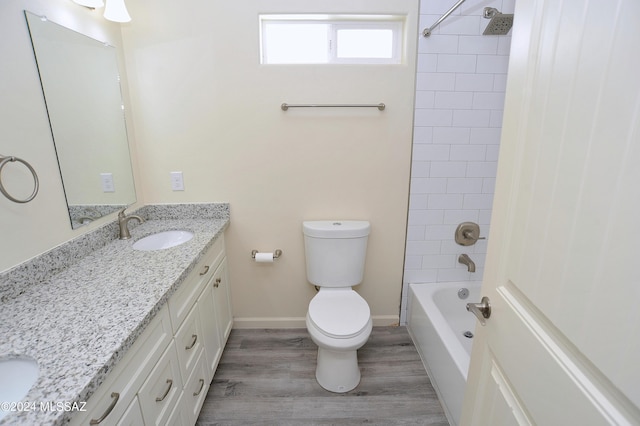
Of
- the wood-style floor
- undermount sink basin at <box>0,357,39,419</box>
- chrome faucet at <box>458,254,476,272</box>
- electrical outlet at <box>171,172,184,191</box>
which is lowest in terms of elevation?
the wood-style floor

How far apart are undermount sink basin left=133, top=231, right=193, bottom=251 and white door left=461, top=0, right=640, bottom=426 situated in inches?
62.3

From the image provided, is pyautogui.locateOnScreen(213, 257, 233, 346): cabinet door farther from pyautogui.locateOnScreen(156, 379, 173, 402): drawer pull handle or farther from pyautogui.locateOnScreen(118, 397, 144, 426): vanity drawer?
pyautogui.locateOnScreen(118, 397, 144, 426): vanity drawer

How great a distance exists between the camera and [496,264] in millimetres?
823

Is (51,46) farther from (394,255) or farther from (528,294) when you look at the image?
(394,255)

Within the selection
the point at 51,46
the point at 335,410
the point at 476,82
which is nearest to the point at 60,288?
the point at 51,46

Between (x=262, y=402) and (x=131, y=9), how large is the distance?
229cm

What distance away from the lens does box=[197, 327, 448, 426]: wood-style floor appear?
1515mm

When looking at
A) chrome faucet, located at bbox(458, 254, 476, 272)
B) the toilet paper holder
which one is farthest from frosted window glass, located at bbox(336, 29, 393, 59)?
chrome faucet, located at bbox(458, 254, 476, 272)

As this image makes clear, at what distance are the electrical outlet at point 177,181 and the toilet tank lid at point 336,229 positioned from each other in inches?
32.3

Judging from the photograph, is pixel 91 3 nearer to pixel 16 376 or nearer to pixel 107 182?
pixel 107 182

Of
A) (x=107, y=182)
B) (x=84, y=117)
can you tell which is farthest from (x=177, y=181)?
(x=84, y=117)

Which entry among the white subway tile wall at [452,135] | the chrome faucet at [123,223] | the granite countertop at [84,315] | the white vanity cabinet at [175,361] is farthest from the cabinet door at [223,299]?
the white subway tile wall at [452,135]

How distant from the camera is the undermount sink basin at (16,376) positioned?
2.44ft

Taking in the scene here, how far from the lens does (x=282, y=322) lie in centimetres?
218
